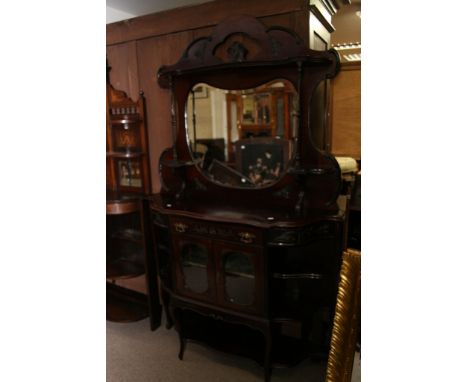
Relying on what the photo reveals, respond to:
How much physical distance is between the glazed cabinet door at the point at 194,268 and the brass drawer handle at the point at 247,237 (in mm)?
196

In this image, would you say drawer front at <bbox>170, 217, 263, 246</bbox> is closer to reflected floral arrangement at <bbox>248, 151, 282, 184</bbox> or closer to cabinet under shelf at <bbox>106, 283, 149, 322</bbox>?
reflected floral arrangement at <bbox>248, 151, 282, 184</bbox>

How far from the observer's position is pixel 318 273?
5.59 feet

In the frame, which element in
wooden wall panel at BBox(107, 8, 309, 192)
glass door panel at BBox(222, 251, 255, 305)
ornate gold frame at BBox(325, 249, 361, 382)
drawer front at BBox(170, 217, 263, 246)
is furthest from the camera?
wooden wall panel at BBox(107, 8, 309, 192)

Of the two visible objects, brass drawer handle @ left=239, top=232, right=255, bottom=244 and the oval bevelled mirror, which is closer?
brass drawer handle @ left=239, top=232, right=255, bottom=244

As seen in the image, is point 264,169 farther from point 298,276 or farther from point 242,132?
point 298,276

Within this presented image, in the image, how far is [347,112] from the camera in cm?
221

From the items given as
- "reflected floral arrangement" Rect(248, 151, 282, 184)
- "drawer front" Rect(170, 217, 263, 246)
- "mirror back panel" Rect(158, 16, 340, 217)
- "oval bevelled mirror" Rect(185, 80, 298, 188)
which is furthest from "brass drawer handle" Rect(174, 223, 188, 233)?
"reflected floral arrangement" Rect(248, 151, 282, 184)

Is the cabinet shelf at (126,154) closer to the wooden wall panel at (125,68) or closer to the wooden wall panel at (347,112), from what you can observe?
the wooden wall panel at (125,68)

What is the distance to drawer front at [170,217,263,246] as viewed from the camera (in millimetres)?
1618

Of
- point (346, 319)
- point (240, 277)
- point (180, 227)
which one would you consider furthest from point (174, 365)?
point (346, 319)

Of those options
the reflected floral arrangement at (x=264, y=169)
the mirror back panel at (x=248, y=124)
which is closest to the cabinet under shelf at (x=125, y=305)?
the mirror back panel at (x=248, y=124)
